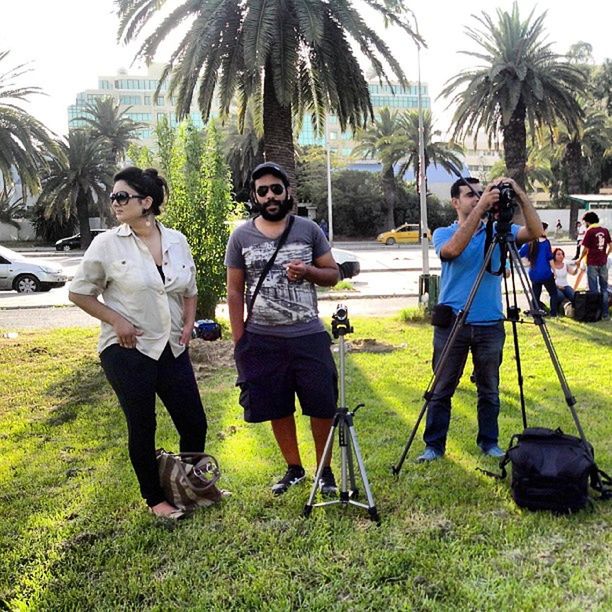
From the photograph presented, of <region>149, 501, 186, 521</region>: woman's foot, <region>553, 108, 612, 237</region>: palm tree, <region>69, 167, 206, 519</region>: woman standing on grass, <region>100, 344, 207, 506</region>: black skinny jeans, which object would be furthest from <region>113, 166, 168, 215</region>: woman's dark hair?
<region>553, 108, 612, 237</region>: palm tree

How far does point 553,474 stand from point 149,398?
7.20 feet

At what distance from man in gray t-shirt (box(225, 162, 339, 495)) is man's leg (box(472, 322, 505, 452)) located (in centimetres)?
111

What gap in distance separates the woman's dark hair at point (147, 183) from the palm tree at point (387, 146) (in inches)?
1534

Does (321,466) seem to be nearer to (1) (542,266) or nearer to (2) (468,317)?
(2) (468,317)

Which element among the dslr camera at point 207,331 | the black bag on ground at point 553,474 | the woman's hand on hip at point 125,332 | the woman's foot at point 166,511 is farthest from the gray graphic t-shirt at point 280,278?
the dslr camera at point 207,331

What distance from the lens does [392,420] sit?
5430 mm

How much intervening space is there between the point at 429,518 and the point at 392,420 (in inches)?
76.0

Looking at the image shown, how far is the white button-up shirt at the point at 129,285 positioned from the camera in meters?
3.39

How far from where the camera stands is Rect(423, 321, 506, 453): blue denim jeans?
4.23 metres

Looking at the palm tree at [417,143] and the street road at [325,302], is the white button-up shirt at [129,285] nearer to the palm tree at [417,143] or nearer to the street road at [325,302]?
the street road at [325,302]

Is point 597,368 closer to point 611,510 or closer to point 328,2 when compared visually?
point 611,510

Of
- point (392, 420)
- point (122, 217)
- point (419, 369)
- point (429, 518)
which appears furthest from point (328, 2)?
point (429, 518)

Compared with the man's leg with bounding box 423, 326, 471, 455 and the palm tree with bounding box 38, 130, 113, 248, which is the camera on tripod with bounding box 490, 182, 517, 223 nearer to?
the man's leg with bounding box 423, 326, 471, 455

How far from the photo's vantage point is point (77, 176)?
126 feet
